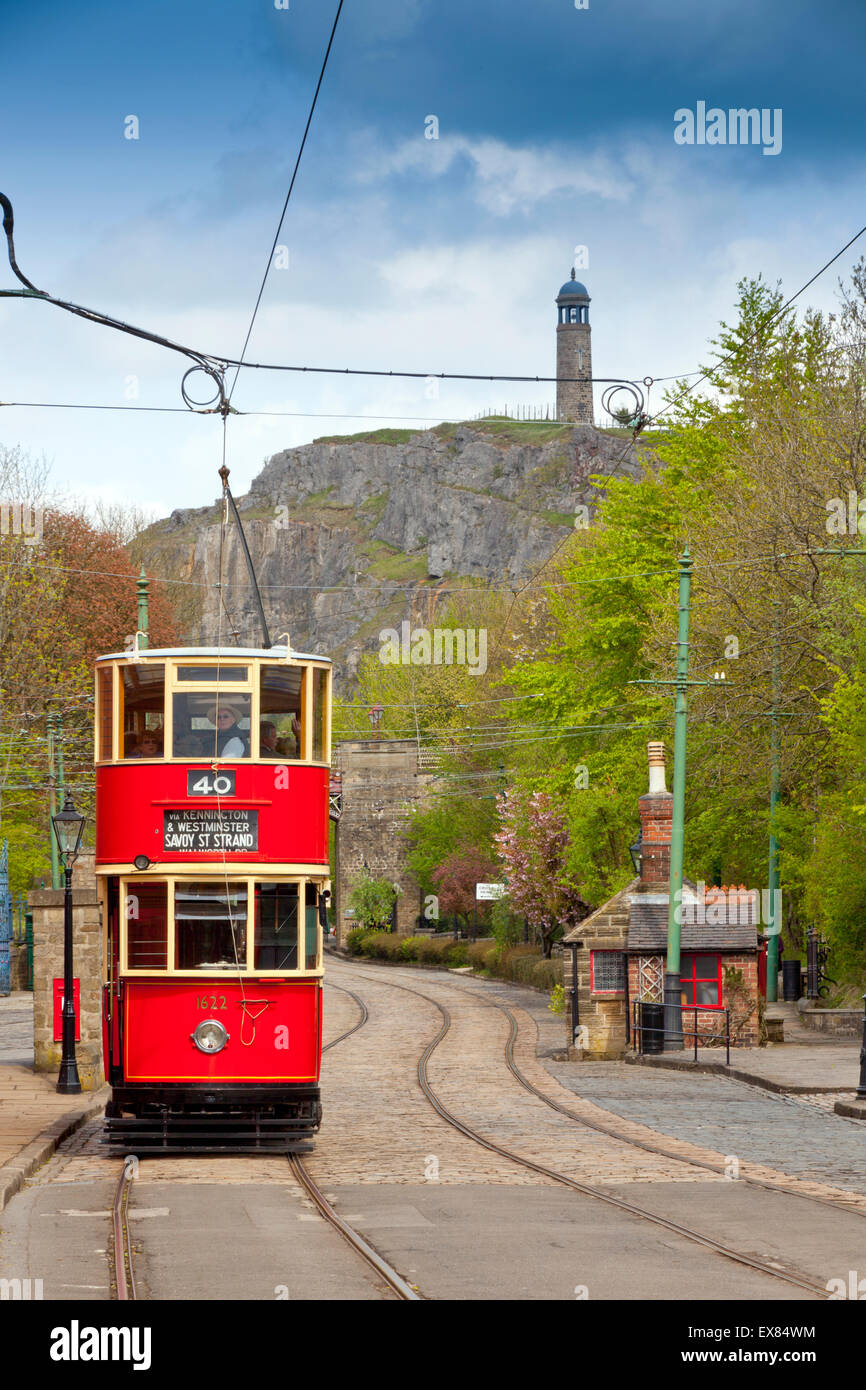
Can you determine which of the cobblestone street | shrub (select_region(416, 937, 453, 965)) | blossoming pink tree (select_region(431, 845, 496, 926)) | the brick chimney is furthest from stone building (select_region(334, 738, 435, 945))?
the cobblestone street

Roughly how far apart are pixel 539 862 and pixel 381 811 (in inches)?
1165

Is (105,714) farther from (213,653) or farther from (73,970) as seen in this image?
(73,970)

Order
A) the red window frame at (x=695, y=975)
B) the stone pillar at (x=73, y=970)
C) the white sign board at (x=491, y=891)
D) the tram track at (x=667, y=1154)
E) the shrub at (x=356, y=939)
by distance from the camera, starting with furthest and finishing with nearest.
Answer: the shrub at (x=356, y=939), the white sign board at (x=491, y=891), the red window frame at (x=695, y=975), the stone pillar at (x=73, y=970), the tram track at (x=667, y=1154)

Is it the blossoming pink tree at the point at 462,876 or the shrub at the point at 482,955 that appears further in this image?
the blossoming pink tree at the point at 462,876

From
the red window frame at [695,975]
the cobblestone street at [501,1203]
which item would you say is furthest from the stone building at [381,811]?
the cobblestone street at [501,1203]

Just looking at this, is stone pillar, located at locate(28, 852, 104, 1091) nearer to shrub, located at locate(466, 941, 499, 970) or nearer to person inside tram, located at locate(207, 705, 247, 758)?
person inside tram, located at locate(207, 705, 247, 758)

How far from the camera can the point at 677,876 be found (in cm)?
3134

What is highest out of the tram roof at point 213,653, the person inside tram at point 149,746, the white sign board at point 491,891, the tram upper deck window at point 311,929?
the tram roof at point 213,653

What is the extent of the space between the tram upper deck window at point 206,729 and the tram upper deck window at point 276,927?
54.1 inches

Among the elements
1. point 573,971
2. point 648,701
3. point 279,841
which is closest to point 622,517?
point 648,701

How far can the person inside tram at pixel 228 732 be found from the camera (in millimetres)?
17141

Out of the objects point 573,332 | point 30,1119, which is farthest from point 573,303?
point 30,1119

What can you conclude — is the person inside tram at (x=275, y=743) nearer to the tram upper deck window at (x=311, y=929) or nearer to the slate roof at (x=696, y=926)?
the tram upper deck window at (x=311, y=929)
